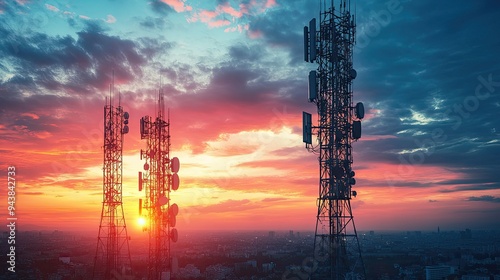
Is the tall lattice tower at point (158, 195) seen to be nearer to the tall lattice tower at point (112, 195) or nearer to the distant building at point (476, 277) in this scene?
the tall lattice tower at point (112, 195)

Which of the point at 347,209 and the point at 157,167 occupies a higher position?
the point at 157,167

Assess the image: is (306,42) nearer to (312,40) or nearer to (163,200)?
(312,40)

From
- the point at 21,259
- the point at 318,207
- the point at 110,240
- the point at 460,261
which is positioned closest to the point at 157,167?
the point at 110,240

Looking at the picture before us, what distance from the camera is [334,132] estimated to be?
703 inches

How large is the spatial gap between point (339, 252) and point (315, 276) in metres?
1.69

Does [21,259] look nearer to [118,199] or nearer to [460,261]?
[118,199]

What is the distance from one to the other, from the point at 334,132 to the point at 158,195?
45.7 ft

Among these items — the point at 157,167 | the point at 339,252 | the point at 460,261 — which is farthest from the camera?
the point at 460,261

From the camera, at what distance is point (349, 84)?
60.3 feet

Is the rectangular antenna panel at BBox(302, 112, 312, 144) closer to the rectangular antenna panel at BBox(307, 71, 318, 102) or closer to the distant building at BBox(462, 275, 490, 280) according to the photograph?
the rectangular antenna panel at BBox(307, 71, 318, 102)

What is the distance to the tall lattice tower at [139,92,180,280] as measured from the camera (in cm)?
2702

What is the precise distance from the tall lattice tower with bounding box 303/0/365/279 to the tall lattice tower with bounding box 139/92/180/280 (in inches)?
455

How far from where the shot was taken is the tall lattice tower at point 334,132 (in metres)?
17.7

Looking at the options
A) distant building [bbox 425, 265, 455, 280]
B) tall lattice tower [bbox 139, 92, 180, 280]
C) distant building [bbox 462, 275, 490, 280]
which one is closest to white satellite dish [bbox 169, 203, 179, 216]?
tall lattice tower [bbox 139, 92, 180, 280]
